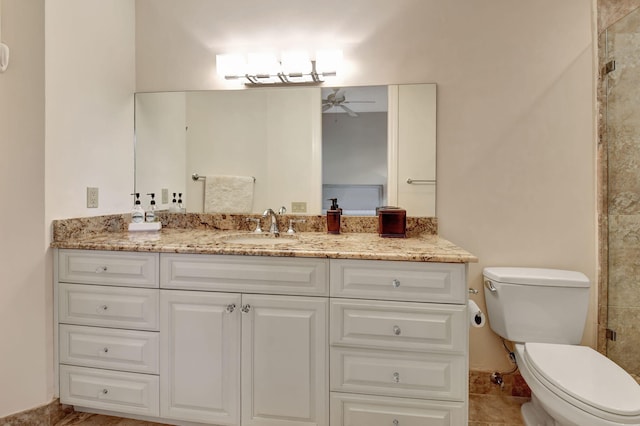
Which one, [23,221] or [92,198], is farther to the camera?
[92,198]

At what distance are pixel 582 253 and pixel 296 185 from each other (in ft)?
5.18

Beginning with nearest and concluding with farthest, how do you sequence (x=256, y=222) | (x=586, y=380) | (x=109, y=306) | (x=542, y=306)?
(x=586, y=380), (x=109, y=306), (x=542, y=306), (x=256, y=222)

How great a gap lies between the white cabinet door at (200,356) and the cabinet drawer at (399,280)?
1.49 ft

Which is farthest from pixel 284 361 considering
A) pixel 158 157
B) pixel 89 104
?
pixel 89 104

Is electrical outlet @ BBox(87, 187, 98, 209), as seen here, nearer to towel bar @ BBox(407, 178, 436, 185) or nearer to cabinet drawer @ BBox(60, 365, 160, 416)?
cabinet drawer @ BBox(60, 365, 160, 416)

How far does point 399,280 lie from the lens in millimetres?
1266

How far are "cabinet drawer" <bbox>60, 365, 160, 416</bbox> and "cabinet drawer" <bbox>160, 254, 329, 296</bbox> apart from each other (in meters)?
0.46

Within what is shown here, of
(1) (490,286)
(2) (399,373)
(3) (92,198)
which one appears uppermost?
(3) (92,198)

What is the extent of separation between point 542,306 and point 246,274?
138cm

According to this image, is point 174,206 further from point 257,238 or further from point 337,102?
point 337,102

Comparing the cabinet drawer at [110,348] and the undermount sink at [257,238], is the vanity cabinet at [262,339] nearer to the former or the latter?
the cabinet drawer at [110,348]

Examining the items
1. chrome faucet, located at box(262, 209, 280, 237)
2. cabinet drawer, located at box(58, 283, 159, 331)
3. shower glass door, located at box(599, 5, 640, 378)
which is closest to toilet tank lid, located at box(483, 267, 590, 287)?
shower glass door, located at box(599, 5, 640, 378)

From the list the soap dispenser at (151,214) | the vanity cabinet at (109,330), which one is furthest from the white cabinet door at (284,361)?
the soap dispenser at (151,214)

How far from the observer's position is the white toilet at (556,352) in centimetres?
110
